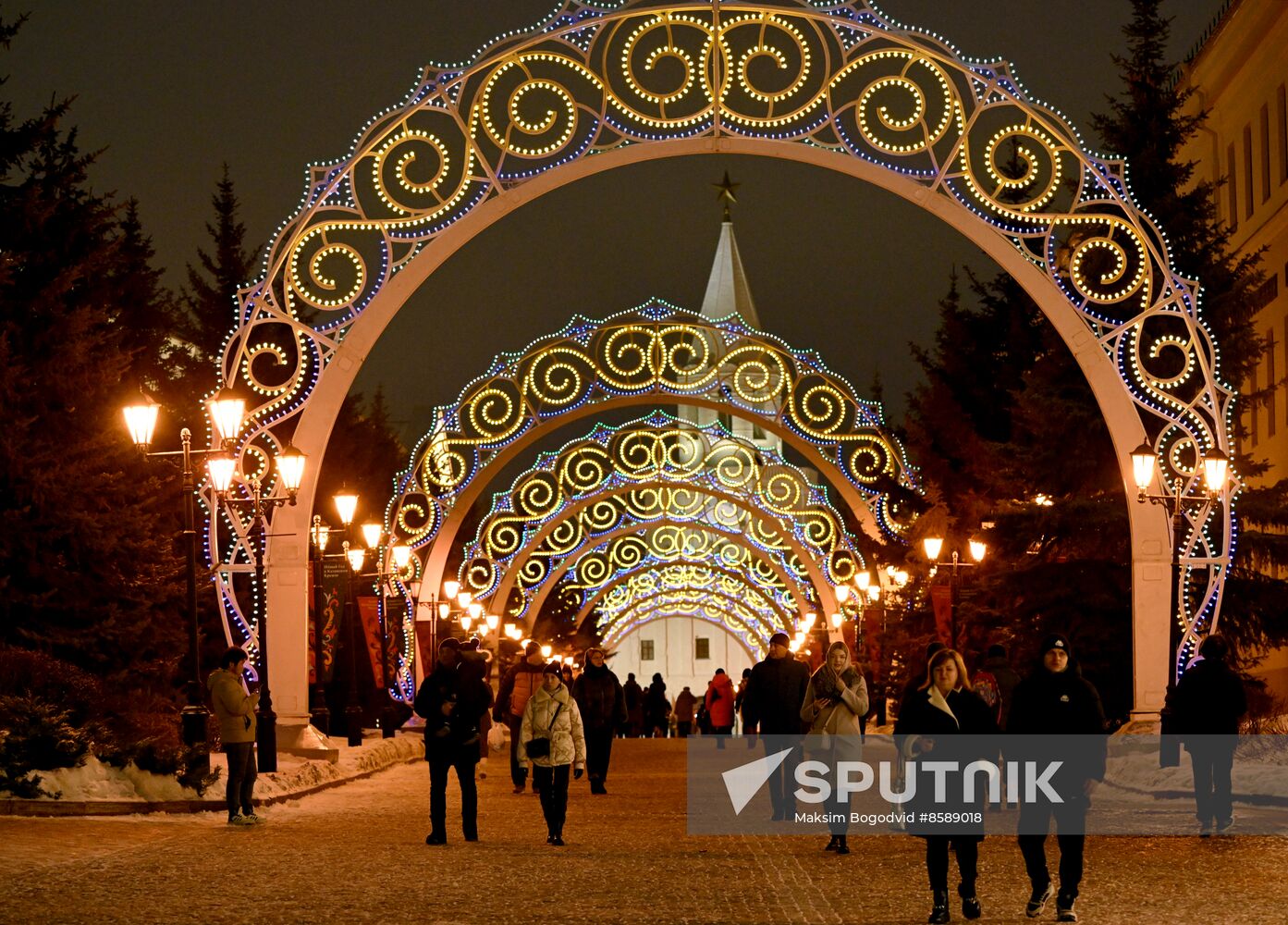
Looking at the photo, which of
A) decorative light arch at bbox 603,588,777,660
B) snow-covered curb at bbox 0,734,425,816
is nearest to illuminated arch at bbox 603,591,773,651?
decorative light arch at bbox 603,588,777,660

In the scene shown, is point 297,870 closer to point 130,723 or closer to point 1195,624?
point 130,723

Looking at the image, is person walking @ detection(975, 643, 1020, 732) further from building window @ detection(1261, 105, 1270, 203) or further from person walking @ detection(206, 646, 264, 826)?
building window @ detection(1261, 105, 1270, 203)

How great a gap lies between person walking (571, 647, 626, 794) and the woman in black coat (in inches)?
375

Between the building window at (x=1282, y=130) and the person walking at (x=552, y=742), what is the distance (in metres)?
28.6

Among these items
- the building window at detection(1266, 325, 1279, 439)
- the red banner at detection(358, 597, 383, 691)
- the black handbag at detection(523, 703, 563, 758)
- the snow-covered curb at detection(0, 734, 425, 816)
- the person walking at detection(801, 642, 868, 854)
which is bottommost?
the snow-covered curb at detection(0, 734, 425, 816)

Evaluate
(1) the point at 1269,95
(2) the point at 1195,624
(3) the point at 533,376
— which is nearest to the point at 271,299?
(2) the point at 1195,624

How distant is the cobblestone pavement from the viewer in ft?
36.6

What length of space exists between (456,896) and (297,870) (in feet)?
6.25

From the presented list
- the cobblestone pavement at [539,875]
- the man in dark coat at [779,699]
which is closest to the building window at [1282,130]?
the man in dark coat at [779,699]

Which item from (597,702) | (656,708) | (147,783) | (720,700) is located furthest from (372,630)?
(656,708)

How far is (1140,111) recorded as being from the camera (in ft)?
96.9

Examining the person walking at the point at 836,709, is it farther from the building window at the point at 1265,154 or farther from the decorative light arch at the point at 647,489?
the decorative light arch at the point at 647,489

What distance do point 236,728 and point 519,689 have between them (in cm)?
525

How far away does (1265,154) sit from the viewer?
41938 millimetres
